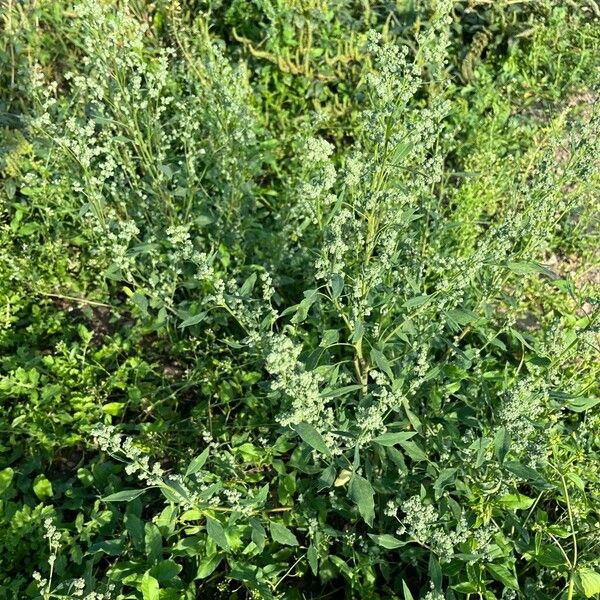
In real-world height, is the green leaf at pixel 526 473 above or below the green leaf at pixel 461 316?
below

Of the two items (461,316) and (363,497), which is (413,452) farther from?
(461,316)

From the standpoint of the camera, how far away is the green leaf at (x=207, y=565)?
216 cm

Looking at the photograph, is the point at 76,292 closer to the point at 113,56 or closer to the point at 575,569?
the point at 113,56

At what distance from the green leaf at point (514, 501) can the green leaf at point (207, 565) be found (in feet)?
3.40

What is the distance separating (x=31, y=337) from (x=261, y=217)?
1361 millimetres

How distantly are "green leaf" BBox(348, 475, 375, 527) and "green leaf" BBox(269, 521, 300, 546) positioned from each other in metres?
0.35

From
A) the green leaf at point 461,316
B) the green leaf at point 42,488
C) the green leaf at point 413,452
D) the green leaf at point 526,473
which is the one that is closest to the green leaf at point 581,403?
the green leaf at point 526,473

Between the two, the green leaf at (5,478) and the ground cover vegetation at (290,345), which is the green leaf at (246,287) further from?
the green leaf at (5,478)

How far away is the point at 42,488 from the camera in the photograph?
2.58 meters

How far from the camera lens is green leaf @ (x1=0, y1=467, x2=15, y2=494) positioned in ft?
8.46

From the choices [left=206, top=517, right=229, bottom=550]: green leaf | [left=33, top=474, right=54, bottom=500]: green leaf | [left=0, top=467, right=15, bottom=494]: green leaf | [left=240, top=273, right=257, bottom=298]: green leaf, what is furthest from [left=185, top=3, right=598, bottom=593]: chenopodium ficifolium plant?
[left=0, top=467, right=15, bottom=494]: green leaf

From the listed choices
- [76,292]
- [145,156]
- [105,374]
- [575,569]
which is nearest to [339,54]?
[145,156]

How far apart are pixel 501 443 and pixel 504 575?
458 millimetres

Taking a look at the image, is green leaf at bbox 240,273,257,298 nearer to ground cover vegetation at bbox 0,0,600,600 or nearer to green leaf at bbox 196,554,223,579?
ground cover vegetation at bbox 0,0,600,600
